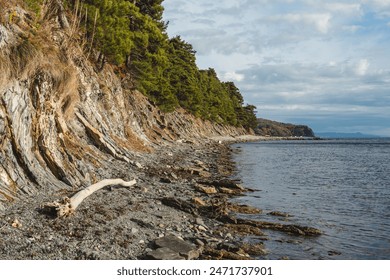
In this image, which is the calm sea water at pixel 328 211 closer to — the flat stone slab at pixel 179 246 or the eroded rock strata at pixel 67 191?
the eroded rock strata at pixel 67 191

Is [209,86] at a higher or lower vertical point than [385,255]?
higher

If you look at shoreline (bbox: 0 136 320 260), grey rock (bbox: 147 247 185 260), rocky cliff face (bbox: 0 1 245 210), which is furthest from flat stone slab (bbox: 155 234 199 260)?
rocky cliff face (bbox: 0 1 245 210)

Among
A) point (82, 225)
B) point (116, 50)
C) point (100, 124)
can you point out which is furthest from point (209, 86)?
point (82, 225)

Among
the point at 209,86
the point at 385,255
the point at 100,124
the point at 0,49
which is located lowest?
the point at 385,255

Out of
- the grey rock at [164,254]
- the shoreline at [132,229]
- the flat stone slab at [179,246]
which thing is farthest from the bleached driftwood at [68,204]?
the grey rock at [164,254]

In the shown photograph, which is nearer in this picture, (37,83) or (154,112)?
(37,83)

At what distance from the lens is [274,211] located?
17.6m

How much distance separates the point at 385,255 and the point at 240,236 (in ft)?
15.8

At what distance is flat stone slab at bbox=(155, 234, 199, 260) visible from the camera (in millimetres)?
10000

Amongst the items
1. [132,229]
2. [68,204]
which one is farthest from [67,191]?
[132,229]

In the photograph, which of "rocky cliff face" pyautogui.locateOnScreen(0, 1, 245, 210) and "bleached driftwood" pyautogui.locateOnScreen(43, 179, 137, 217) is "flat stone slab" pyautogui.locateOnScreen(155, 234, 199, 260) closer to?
"bleached driftwood" pyautogui.locateOnScreen(43, 179, 137, 217)

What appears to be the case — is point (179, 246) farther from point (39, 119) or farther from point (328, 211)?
point (328, 211)

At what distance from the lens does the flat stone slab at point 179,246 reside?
10000 millimetres
